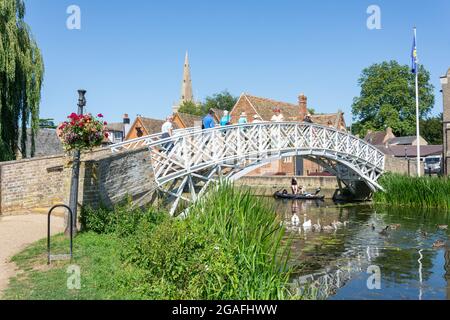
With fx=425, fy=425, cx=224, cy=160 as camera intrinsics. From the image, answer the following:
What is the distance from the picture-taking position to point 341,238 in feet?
52.1

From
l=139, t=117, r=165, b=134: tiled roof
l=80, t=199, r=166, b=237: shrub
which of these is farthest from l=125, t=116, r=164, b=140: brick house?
l=80, t=199, r=166, b=237: shrub

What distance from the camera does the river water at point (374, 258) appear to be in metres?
9.48

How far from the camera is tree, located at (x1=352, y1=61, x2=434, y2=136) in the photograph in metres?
58.6

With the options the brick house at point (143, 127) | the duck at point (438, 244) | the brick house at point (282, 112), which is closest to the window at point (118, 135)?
the brick house at point (143, 127)

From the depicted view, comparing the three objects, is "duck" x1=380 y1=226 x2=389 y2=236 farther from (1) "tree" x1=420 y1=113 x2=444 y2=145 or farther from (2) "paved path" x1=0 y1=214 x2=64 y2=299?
(1) "tree" x1=420 y1=113 x2=444 y2=145

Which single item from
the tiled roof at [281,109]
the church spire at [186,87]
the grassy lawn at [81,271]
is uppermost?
the church spire at [186,87]

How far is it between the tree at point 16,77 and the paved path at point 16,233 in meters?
4.31

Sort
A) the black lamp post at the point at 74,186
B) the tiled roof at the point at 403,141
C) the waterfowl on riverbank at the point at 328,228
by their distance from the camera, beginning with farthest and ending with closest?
the tiled roof at the point at 403,141 < the waterfowl on riverbank at the point at 328,228 < the black lamp post at the point at 74,186

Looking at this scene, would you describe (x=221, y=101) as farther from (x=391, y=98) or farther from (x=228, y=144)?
(x=228, y=144)

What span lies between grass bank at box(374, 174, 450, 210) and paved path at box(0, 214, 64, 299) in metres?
18.5

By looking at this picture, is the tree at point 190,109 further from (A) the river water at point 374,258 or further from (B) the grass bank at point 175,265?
(B) the grass bank at point 175,265

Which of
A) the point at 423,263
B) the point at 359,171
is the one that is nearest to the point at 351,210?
the point at 359,171
